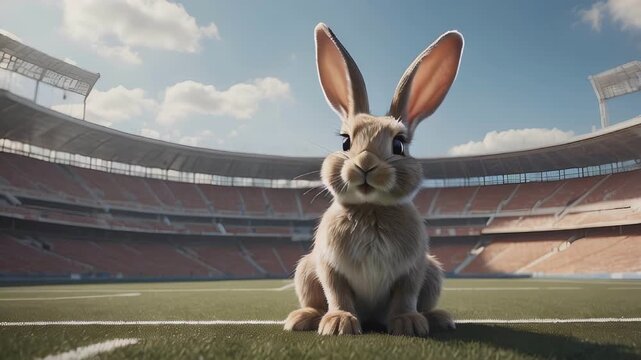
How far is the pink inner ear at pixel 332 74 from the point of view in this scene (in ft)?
8.80

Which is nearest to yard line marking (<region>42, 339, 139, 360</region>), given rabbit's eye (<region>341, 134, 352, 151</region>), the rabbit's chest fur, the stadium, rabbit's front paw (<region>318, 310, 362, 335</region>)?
rabbit's front paw (<region>318, 310, 362, 335</region>)

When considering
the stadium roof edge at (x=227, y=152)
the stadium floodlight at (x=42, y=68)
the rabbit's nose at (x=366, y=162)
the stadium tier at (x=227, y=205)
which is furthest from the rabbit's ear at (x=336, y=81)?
the stadium floodlight at (x=42, y=68)

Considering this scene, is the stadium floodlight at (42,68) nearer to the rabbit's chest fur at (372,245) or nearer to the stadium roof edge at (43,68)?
the stadium roof edge at (43,68)

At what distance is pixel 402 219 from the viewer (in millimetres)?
2373

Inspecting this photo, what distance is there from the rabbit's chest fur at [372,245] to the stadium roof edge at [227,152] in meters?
28.9

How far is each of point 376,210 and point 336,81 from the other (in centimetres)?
95

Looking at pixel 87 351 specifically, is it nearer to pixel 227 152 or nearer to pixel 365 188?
pixel 365 188

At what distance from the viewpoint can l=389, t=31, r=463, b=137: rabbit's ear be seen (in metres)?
2.56

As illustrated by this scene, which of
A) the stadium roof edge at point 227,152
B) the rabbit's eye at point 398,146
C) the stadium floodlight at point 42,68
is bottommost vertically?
the rabbit's eye at point 398,146

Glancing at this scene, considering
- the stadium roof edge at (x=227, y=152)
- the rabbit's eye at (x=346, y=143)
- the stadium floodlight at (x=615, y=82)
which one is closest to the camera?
the rabbit's eye at (x=346, y=143)

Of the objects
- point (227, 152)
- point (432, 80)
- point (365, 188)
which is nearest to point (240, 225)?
point (227, 152)

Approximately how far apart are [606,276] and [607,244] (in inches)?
180

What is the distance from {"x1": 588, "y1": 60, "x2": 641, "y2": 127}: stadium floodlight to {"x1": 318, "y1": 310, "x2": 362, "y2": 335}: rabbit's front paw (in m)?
42.6

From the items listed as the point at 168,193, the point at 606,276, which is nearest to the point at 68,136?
the point at 168,193
